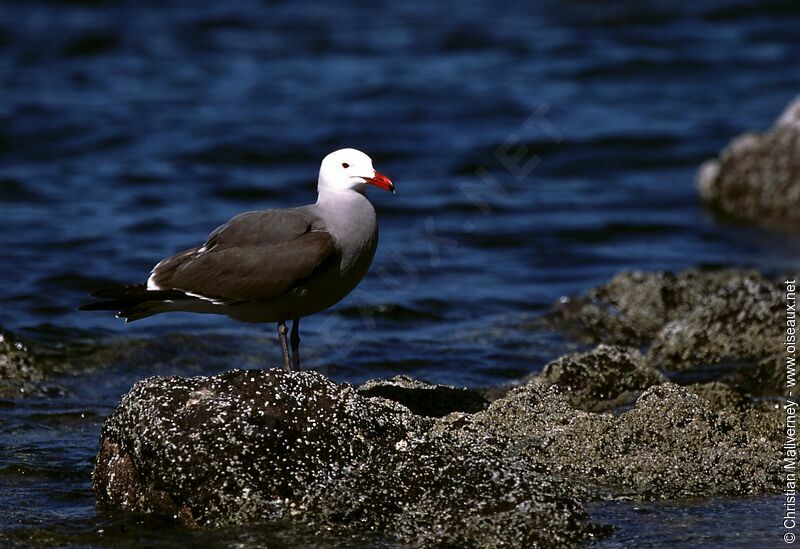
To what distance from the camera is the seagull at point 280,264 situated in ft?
19.9

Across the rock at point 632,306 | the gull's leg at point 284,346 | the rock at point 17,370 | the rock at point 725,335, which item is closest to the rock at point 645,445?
the gull's leg at point 284,346

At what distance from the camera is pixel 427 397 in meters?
6.57

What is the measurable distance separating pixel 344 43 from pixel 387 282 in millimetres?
10259

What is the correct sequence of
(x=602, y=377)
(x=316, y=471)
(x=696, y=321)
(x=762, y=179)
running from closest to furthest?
(x=316, y=471) → (x=602, y=377) → (x=696, y=321) → (x=762, y=179)

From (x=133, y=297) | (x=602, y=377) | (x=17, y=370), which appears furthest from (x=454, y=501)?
(x=17, y=370)

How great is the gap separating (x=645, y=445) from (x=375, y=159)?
962 centimetres

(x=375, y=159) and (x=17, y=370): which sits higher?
(x=375, y=159)

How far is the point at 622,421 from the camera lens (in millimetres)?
5977

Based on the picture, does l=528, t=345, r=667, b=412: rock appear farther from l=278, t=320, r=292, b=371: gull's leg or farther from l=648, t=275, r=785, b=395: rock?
l=278, t=320, r=292, b=371: gull's leg

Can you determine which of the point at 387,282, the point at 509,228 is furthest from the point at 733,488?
the point at 509,228

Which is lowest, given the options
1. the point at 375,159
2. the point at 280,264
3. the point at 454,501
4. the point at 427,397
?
the point at 454,501

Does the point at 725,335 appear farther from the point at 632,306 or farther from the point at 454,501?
the point at 454,501

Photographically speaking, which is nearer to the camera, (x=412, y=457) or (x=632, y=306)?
(x=412, y=457)

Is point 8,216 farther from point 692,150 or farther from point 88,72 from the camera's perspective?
point 692,150
